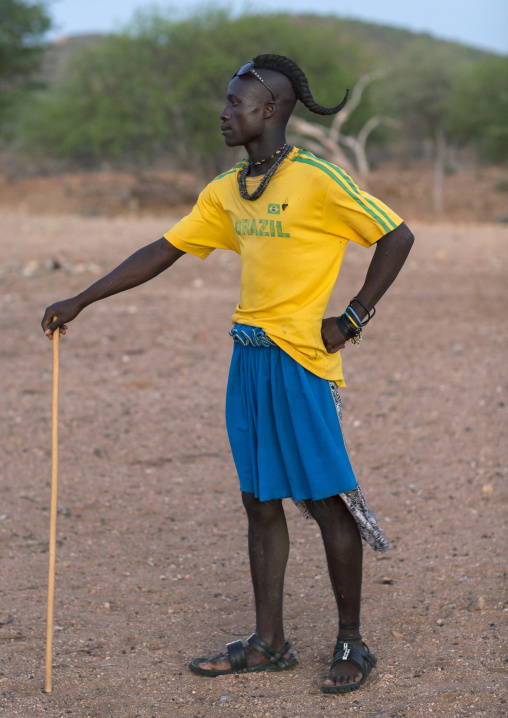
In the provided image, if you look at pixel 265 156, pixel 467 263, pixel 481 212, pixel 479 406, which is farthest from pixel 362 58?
pixel 265 156

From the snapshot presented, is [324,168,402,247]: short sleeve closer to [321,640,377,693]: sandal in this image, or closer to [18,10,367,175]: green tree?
[321,640,377,693]: sandal

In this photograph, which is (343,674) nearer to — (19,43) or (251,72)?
(251,72)

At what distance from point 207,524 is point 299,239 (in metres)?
2.06

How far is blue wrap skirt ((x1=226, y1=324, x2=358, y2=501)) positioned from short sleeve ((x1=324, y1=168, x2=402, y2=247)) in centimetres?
41

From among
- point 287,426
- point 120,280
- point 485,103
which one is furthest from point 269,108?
point 485,103

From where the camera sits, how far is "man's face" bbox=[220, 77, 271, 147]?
2361 mm

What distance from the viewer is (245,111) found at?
2.36 meters

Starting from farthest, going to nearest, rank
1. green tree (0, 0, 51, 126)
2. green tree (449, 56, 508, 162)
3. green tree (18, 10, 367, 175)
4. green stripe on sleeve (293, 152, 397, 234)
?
green tree (449, 56, 508, 162) → green tree (18, 10, 367, 175) → green tree (0, 0, 51, 126) → green stripe on sleeve (293, 152, 397, 234)

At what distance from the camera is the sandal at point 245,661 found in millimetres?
2607

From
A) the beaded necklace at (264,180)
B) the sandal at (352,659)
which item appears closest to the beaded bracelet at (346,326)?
the beaded necklace at (264,180)

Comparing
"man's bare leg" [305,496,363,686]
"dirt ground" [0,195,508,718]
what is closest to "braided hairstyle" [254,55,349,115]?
"man's bare leg" [305,496,363,686]

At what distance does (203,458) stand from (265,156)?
2.76 m

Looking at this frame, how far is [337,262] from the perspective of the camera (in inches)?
96.1

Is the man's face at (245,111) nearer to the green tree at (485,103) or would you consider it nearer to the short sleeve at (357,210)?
the short sleeve at (357,210)
